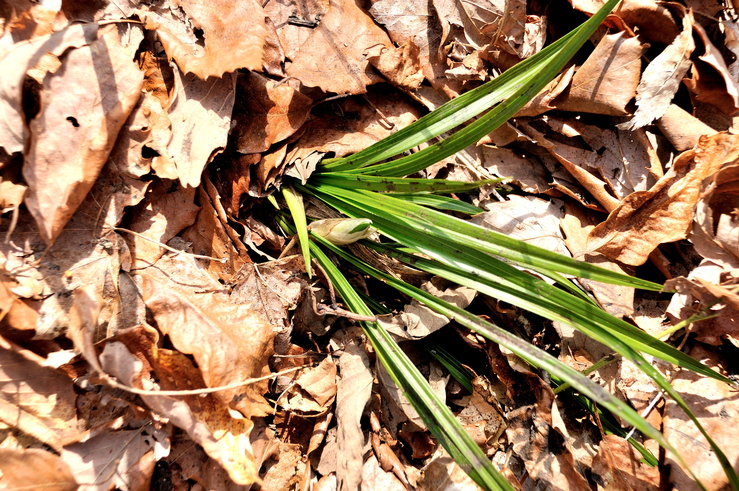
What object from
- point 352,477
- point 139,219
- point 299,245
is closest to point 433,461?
point 352,477

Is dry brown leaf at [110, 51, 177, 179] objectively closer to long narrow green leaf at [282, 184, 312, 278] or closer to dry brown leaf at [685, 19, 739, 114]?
long narrow green leaf at [282, 184, 312, 278]

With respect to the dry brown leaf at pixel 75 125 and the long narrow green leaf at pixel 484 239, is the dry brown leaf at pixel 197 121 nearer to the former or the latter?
the dry brown leaf at pixel 75 125

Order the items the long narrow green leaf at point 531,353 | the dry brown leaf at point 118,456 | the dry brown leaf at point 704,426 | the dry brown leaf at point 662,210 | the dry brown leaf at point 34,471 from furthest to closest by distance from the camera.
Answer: the dry brown leaf at point 662,210
the dry brown leaf at point 704,426
the dry brown leaf at point 118,456
the dry brown leaf at point 34,471
the long narrow green leaf at point 531,353

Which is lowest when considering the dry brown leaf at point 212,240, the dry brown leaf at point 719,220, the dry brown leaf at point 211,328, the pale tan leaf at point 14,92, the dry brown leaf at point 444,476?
the dry brown leaf at point 444,476

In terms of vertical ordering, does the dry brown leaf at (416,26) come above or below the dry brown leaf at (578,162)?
above

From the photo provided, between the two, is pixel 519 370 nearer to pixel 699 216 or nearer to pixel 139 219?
pixel 699 216

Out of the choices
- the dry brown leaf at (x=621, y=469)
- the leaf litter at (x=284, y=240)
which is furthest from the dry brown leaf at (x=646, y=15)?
the dry brown leaf at (x=621, y=469)

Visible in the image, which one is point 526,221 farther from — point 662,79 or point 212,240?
point 212,240
